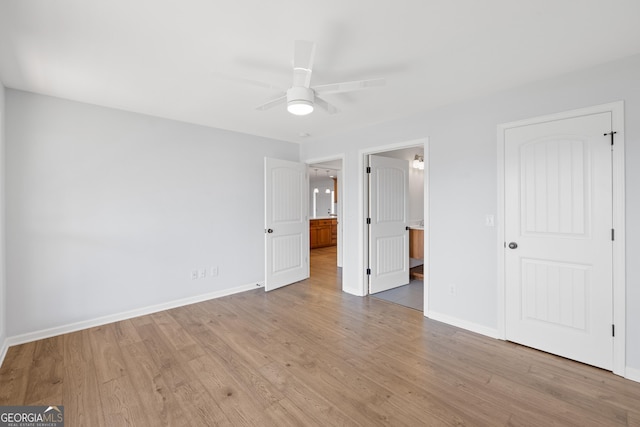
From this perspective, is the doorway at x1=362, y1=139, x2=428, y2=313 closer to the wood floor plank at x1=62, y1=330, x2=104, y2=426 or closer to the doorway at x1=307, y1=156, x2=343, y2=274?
the doorway at x1=307, y1=156, x2=343, y2=274

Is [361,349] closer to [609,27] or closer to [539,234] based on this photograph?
[539,234]

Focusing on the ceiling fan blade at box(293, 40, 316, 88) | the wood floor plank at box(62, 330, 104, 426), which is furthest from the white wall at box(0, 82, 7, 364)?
the ceiling fan blade at box(293, 40, 316, 88)

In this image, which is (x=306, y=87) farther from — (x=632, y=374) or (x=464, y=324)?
(x=632, y=374)

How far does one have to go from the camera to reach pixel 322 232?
8609mm

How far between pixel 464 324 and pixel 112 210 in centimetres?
402

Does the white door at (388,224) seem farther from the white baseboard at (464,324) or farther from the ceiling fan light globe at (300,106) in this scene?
the ceiling fan light globe at (300,106)

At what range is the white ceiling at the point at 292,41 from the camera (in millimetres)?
1622

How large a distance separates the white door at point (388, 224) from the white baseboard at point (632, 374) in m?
2.52

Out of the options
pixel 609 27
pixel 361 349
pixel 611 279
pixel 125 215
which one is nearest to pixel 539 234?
pixel 611 279

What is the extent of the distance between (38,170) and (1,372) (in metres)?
1.77

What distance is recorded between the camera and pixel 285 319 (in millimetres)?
3273

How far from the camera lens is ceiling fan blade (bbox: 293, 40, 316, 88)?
1.62 m

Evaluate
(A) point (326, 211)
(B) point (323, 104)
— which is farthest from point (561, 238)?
(A) point (326, 211)

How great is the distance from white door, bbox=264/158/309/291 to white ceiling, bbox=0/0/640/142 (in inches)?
66.5
